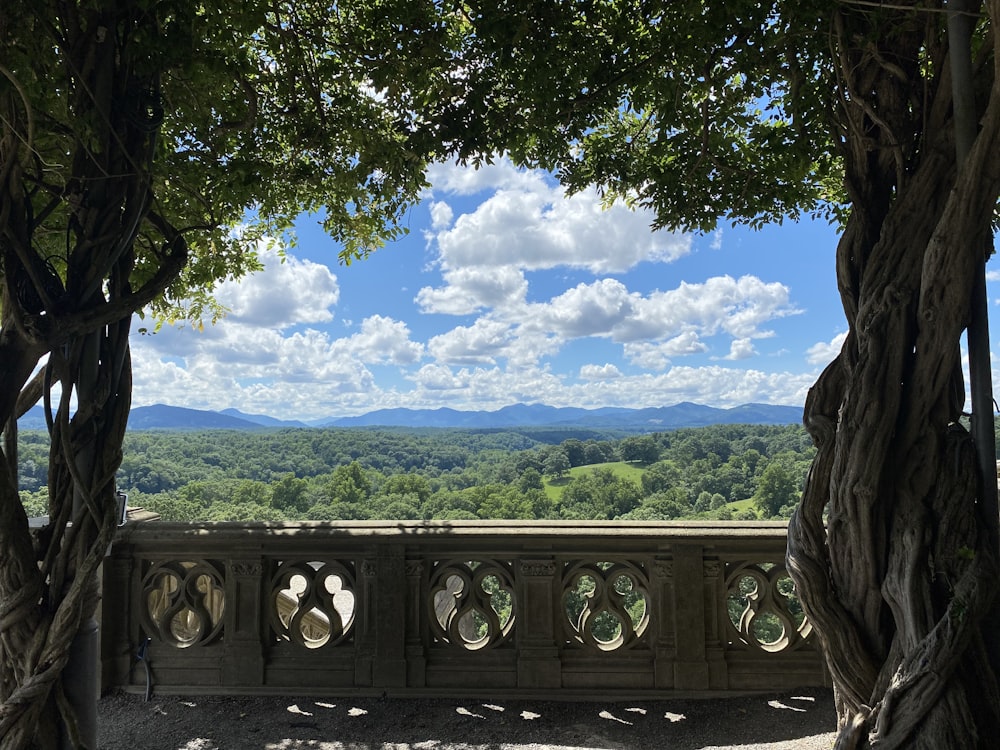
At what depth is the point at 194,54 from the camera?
7.40 feet

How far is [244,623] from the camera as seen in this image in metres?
3.78

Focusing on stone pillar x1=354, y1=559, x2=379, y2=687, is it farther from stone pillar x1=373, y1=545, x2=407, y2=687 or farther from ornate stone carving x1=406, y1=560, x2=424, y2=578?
ornate stone carving x1=406, y1=560, x2=424, y2=578

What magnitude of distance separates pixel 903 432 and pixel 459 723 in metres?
2.74

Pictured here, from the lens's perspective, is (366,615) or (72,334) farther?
(366,615)

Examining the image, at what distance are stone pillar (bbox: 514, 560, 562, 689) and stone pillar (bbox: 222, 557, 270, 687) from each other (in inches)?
62.8

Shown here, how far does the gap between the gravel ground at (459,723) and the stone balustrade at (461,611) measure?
0.09 meters

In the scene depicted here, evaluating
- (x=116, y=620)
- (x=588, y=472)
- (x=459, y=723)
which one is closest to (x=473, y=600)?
(x=459, y=723)

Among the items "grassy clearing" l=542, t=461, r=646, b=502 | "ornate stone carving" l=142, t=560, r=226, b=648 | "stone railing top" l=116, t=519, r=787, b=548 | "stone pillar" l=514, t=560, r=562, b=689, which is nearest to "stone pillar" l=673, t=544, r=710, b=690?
"stone railing top" l=116, t=519, r=787, b=548

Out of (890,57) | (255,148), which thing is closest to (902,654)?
(890,57)

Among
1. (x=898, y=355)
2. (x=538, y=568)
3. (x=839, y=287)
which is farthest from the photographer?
(x=538, y=568)

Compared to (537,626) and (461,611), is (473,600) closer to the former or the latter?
(461,611)

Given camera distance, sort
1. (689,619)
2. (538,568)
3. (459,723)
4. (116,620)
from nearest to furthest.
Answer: (459,723)
(689,619)
(538,568)
(116,620)

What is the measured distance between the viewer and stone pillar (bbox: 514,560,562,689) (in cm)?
365

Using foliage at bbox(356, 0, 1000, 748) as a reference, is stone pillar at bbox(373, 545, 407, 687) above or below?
below
